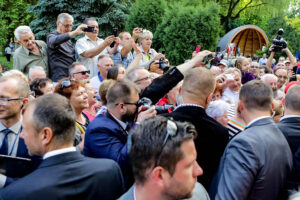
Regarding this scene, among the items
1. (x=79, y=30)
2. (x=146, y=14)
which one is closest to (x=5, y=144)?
(x=79, y=30)

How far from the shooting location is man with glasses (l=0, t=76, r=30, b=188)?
90.8 inches

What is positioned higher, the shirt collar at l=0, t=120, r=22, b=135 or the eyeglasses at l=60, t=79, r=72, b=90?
the eyeglasses at l=60, t=79, r=72, b=90

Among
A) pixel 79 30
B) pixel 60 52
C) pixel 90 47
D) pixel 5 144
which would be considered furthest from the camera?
pixel 90 47

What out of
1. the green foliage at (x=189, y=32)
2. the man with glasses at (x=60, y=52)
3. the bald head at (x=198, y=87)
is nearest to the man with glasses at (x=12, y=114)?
the bald head at (x=198, y=87)

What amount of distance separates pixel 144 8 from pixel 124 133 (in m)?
11.2

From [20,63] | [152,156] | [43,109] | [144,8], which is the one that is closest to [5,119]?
[43,109]

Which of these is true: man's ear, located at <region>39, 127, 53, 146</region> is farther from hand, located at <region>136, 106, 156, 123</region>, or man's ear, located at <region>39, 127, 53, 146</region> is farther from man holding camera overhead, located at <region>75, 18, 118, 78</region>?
man holding camera overhead, located at <region>75, 18, 118, 78</region>

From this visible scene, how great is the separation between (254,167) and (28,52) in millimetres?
4573

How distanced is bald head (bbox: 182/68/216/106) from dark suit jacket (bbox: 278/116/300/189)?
2.95 ft

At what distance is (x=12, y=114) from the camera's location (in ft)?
8.10

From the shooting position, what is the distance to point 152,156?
140 centimetres

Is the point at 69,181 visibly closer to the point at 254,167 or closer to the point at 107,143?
the point at 107,143

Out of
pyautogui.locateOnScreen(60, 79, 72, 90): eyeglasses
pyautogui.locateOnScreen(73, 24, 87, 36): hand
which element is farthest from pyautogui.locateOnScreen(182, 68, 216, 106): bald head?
pyautogui.locateOnScreen(73, 24, 87, 36): hand

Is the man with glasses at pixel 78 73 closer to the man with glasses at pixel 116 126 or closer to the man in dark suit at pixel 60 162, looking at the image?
the man with glasses at pixel 116 126
